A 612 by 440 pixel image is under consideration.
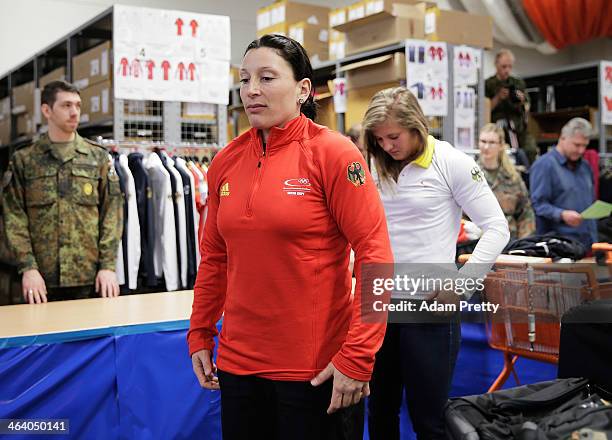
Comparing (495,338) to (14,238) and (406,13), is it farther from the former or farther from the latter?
(406,13)

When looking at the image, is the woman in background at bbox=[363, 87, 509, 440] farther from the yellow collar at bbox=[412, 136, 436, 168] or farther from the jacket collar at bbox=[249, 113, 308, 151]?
the jacket collar at bbox=[249, 113, 308, 151]

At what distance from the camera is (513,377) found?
129 inches

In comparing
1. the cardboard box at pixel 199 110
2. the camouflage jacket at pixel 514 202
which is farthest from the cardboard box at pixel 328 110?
the camouflage jacket at pixel 514 202

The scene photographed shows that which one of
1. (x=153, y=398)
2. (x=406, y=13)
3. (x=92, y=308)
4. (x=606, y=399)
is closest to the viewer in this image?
(x=606, y=399)

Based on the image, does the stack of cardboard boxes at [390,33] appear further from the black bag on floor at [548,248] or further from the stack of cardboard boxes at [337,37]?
the black bag on floor at [548,248]

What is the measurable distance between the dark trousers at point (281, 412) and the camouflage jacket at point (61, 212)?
193 cm

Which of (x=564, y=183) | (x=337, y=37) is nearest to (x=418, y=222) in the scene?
(x=564, y=183)

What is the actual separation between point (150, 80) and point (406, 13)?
2.35m

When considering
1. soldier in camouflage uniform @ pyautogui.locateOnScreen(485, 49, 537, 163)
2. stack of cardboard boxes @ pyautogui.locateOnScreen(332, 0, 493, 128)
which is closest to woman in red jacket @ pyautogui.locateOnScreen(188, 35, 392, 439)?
stack of cardboard boxes @ pyautogui.locateOnScreen(332, 0, 493, 128)

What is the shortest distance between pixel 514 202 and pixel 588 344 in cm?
317

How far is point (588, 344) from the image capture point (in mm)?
1918

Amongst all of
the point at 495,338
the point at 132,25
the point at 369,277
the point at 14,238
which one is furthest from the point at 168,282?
the point at 369,277

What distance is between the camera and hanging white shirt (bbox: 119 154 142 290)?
417 cm

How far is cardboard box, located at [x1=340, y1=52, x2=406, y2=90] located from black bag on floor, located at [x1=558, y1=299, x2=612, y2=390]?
3803 millimetres
